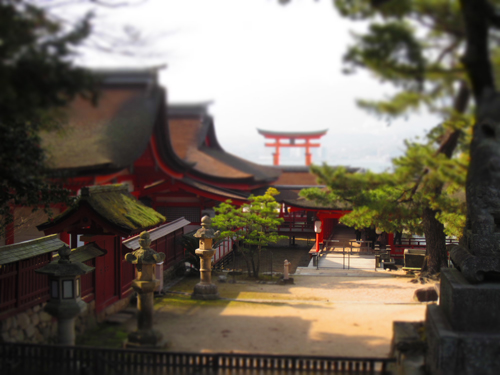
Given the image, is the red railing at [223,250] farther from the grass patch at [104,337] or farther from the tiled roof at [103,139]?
the grass patch at [104,337]

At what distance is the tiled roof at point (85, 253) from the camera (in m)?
8.54

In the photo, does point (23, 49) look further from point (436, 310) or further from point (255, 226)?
point (255, 226)

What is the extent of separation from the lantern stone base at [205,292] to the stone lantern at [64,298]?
474 cm

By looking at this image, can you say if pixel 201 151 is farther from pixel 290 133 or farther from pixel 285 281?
pixel 290 133

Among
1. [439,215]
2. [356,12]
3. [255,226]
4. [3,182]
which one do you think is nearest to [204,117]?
[255,226]

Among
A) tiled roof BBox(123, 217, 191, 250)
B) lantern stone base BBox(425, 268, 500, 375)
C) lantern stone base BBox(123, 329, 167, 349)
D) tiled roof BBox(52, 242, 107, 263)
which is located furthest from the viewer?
tiled roof BBox(123, 217, 191, 250)

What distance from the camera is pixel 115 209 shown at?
9.85m

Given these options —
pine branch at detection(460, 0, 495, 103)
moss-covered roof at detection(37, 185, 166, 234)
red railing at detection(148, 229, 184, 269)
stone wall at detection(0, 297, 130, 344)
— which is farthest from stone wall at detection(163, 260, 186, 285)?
pine branch at detection(460, 0, 495, 103)

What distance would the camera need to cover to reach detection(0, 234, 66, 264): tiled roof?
736cm

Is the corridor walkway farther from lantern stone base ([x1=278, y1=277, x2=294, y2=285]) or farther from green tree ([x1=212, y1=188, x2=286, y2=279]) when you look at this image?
lantern stone base ([x1=278, y1=277, x2=294, y2=285])

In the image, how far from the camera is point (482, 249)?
5812 millimetres

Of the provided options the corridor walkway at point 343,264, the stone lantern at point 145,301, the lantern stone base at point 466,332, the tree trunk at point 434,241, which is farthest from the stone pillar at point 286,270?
the lantern stone base at point 466,332

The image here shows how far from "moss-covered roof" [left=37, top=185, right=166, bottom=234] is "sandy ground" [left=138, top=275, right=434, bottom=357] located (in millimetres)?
1953

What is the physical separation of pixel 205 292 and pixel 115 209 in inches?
126
